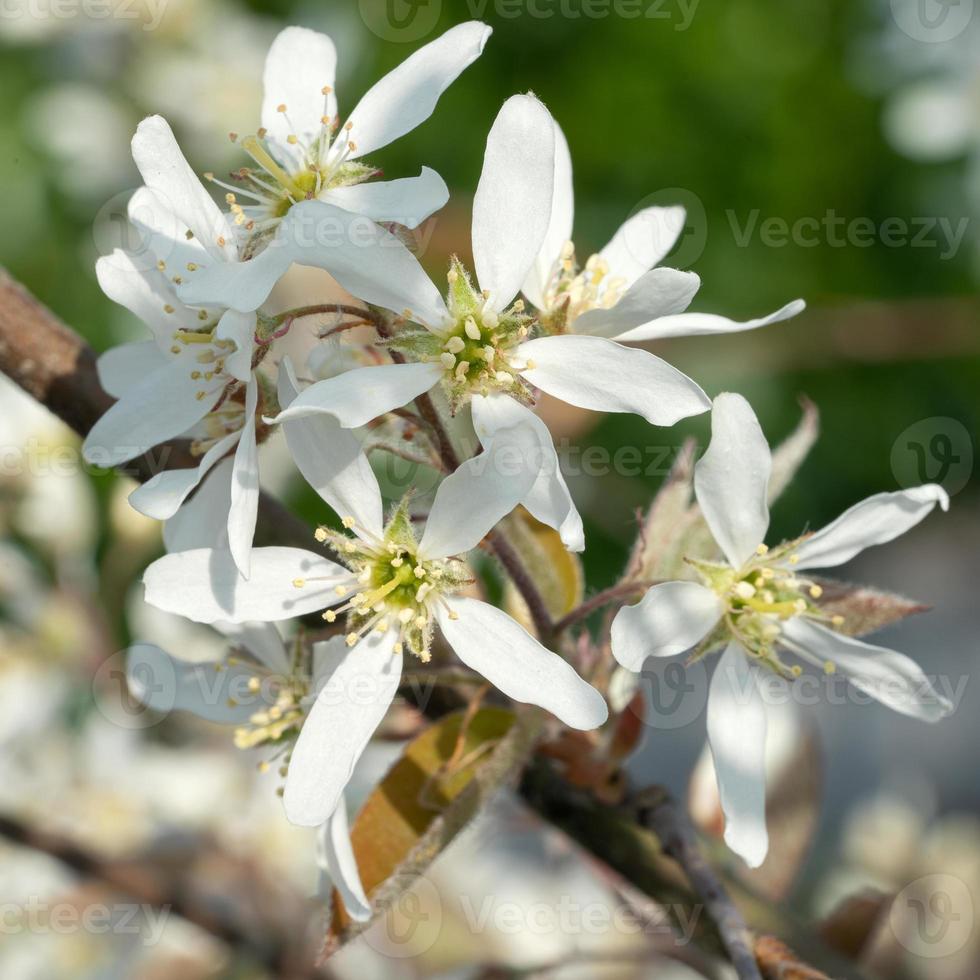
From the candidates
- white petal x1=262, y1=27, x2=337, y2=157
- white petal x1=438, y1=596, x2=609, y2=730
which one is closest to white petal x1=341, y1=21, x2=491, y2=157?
white petal x1=262, y1=27, x2=337, y2=157

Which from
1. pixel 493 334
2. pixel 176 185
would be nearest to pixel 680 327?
pixel 493 334

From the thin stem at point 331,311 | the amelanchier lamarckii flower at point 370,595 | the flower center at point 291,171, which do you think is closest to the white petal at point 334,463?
the amelanchier lamarckii flower at point 370,595

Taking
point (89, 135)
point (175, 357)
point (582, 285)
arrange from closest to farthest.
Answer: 1. point (175, 357)
2. point (582, 285)
3. point (89, 135)

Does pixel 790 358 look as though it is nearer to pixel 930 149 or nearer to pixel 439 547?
pixel 930 149

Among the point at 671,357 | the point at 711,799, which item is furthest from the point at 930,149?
the point at 711,799

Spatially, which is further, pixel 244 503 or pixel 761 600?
pixel 761 600

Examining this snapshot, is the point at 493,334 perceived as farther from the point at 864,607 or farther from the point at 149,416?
the point at 864,607

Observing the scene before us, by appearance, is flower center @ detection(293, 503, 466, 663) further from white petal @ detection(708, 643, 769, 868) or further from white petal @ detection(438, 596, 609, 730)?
white petal @ detection(708, 643, 769, 868)
